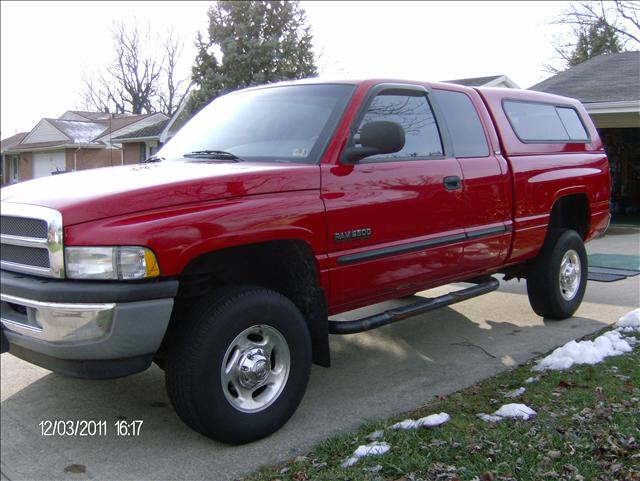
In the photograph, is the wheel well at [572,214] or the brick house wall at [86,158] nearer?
the wheel well at [572,214]

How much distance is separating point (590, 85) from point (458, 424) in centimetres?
1339

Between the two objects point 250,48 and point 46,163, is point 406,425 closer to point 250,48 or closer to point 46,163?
point 46,163

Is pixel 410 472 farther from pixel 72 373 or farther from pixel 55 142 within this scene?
pixel 55 142

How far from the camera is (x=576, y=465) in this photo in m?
3.07

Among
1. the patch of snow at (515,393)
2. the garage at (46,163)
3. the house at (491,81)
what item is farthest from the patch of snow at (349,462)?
the house at (491,81)

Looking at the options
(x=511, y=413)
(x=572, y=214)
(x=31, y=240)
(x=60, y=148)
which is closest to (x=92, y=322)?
(x=31, y=240)

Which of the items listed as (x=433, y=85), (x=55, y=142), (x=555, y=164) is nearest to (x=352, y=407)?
(x=433, y=85)

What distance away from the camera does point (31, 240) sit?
3.15 meters

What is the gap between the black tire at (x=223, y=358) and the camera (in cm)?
326

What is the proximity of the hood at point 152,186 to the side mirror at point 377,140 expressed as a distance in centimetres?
30

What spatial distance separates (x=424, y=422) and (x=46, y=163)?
5.09m

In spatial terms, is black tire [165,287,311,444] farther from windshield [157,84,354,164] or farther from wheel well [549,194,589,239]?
wheel well [549,194,589,239]

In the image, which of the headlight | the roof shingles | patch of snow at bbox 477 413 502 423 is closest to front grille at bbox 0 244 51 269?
the headlight

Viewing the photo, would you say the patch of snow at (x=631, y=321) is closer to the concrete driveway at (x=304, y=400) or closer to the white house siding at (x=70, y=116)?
the concrete driveway at (x=304, y=400)
